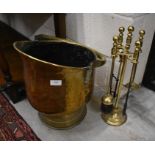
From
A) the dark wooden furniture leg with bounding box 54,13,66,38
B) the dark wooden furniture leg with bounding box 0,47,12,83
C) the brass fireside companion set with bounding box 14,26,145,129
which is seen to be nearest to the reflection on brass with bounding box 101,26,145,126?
the brass fireside companion set with bounding box 14,26,145,129

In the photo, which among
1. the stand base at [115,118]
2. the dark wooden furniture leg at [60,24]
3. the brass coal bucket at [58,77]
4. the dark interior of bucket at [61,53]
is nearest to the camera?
the brass coal bucket at [58,77]

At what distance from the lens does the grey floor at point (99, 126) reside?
3.49 ft

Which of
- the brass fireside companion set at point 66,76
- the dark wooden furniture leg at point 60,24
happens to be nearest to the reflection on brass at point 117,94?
the brass fireside companion set at point 66,76

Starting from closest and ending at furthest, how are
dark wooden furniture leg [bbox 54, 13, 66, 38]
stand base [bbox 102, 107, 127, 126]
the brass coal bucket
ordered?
the brass coal bucket → stand base [bbox 102, 107, 127, 126] → dark wooden furniture leg [bbox 54, 13, 66, 38]

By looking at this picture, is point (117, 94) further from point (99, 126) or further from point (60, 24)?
point (60, 24)

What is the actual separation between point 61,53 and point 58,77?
219mm

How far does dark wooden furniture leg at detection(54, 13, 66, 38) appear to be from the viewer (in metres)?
1.27

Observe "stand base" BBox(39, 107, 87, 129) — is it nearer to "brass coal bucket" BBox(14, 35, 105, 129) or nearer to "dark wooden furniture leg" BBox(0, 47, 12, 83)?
"brass coal bucket" BBox(14, 35, 105, 129)

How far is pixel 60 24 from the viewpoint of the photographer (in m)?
1.29

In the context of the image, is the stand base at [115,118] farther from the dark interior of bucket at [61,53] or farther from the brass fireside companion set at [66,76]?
the dark interior of bucket at [61,53]

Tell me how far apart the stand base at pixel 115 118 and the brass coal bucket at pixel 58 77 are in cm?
14

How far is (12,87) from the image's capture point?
1261mm

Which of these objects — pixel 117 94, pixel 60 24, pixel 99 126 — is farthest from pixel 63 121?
pixel 60 24
